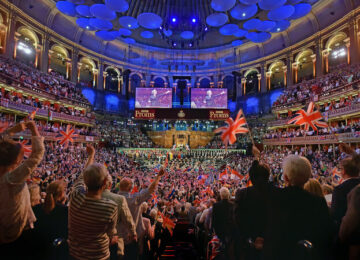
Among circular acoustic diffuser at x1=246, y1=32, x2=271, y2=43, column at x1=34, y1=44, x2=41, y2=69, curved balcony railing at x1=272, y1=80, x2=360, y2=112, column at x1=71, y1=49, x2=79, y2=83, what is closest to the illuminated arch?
circular acoustic diffuser at x1=246, y1=32, x2=271, y2=43

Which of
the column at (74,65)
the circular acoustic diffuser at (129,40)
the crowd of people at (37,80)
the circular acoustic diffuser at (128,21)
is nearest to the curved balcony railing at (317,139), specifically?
the circular acoustic diffuser at (128,21)

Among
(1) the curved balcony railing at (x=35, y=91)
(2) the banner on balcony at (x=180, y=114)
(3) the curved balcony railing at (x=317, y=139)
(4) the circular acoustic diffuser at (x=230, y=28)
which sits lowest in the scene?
(3) the curved balcony railing at (x=317, y=139)

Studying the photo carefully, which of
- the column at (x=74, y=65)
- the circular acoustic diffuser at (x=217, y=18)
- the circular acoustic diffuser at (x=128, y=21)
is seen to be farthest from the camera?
the column at (x=74, y=65)

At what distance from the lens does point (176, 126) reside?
3631cm

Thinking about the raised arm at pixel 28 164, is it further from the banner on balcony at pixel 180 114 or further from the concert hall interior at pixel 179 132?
the banner on balcony at pixel 180 114

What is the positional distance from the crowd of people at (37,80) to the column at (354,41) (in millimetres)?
32077

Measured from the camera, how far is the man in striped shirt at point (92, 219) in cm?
212

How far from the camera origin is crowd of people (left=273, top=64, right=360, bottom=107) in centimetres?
2159

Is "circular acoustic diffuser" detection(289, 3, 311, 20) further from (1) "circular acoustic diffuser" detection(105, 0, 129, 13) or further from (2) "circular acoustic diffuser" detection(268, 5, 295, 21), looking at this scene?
(1) "circular acoustic diffuser" detection(105, 0, 129, 13)

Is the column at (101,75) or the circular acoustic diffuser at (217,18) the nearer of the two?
the circular acoustic diffuser at (217,18)

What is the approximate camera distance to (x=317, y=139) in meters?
21.6

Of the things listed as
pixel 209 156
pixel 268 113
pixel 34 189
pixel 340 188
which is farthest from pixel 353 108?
pixel 34 189

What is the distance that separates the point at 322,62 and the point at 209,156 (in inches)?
708

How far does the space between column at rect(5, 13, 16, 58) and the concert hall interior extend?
21 centimetres
